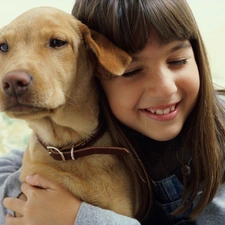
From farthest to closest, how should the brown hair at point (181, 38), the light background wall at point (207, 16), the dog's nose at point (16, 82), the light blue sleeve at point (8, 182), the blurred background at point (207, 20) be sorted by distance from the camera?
the light background wall at point (207, 16)
the blurred background at point (207, 20)
the light blue sleeve at point (8, 182)
the brown hair at point (181, 38)
the dog's nose at point (16, 82)

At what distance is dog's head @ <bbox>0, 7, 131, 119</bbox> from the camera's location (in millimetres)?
931

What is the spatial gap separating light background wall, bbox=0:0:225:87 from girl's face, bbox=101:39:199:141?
118 cm

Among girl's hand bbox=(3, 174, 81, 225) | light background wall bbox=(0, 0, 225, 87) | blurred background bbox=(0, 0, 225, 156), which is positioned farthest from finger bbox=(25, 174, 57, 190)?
light background wall bbox=(0, 0, 225, 87)

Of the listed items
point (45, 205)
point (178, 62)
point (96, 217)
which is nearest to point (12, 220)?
point (45, 205)

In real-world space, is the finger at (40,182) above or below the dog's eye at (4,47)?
below

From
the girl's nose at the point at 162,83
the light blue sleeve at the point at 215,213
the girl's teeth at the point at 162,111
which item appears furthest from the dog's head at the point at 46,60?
the light blue sleeve at the point at 215,213

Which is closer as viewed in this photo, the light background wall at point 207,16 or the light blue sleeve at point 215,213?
the light blue sleeve at point 215,213

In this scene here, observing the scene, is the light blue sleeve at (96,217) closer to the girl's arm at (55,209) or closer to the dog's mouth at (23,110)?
the girl's arm at (55,209)

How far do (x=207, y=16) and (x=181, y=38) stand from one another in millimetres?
1496

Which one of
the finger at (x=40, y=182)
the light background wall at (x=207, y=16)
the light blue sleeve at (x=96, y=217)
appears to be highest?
the light background wall at (x=207, y=16)

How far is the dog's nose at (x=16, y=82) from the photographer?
0.90 meters

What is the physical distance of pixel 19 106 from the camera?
944 millimetres

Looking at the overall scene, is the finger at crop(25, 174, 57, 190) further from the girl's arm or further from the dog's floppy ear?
the dog's floppy ear

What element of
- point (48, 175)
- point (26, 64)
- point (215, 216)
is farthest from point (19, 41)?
point (215, 216)
